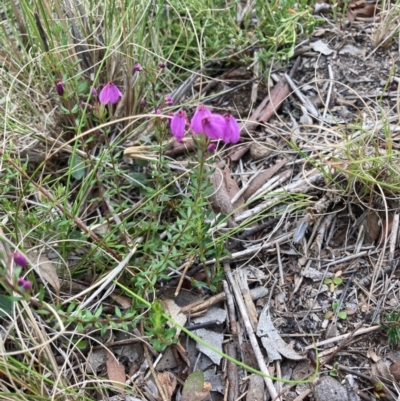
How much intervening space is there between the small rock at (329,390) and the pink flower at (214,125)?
0.85 m

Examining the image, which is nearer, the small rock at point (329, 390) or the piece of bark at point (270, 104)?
the small rock at point (329, 390)

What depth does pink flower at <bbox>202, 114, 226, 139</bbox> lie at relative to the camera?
51.9 inches

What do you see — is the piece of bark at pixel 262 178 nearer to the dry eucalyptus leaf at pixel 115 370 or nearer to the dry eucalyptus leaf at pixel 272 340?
the dry eucalyptus leaf at pixel 272 340

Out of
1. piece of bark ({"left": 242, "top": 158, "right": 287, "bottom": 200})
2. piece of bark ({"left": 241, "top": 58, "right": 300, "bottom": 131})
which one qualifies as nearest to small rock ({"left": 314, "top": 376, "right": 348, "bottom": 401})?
piece of bark ({"left": 242, "top": 158, "right": 287, "bottom": 200})

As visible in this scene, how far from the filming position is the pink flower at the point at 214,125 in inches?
51.9

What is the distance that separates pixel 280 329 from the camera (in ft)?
5.60

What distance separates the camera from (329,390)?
1535mm

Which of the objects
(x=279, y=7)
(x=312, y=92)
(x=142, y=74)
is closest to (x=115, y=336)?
(x=142, y=74)

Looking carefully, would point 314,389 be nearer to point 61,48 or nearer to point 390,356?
point 390,356

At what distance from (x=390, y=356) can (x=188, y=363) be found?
656mm

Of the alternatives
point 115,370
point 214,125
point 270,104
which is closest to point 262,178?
point 270,104

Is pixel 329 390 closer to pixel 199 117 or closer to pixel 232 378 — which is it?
pixel 232 378

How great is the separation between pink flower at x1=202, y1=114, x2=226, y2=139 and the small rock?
2.77ft

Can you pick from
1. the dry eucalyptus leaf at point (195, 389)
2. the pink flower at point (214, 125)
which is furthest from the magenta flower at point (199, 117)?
the dry eucalyptus leaf at point (195, 389)
